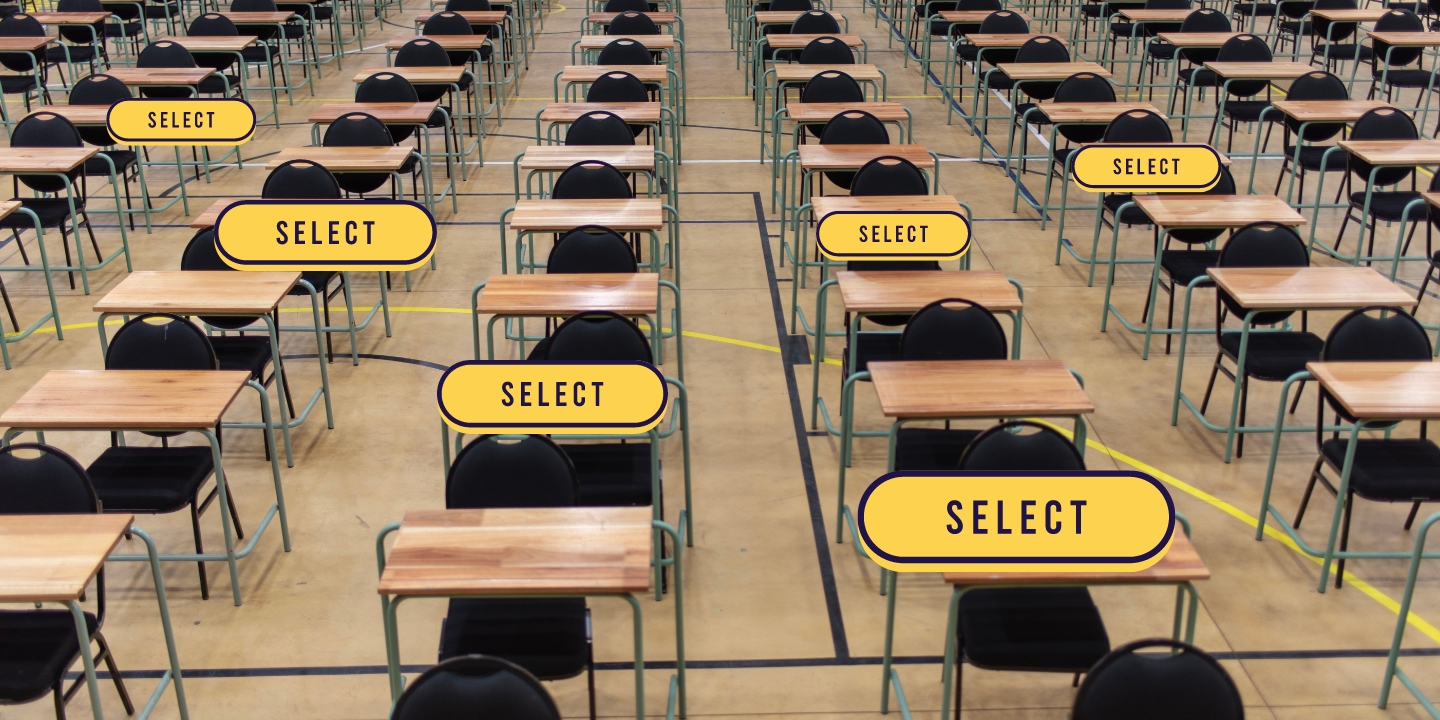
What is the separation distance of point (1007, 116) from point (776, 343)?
16.9 ft

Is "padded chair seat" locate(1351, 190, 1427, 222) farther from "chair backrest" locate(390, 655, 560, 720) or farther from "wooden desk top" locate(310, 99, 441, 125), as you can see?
"chair backrest" locate(390, 655, 560, 720)

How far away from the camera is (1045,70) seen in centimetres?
921

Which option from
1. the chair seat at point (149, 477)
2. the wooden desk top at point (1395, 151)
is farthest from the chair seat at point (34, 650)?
the wooden desk top at point (1395, 151)

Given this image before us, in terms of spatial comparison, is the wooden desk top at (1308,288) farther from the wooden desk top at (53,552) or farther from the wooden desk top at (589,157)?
the wooden desk top at (53,552)

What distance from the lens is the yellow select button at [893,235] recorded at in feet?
19.9

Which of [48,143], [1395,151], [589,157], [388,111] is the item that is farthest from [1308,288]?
[48,143]

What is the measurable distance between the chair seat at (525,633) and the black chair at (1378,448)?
10.1 ft

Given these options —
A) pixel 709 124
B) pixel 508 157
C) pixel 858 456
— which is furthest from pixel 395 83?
pixel 858 456

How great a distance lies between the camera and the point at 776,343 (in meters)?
6.87

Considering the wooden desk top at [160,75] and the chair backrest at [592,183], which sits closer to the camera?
the chair backrest at [592,183]

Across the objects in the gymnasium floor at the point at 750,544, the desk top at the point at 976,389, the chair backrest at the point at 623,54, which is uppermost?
the chair backrest at the point at 623,54

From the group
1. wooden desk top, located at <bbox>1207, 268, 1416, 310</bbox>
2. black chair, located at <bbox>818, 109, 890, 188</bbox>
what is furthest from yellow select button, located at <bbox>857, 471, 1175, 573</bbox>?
black chair, located at <bbox>818, 109, 890, 188</bbox>

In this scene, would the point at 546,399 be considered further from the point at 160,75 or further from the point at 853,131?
the point at 160,75

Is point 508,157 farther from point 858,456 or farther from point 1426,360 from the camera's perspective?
point 1426,360
